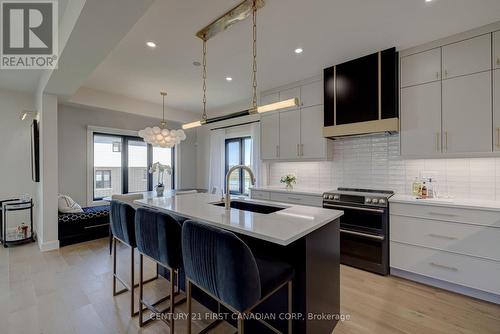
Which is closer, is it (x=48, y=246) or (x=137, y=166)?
(x=48, y=246)

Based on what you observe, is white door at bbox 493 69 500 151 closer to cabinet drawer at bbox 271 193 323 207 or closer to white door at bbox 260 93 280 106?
cabinet drawer at bbox 271 193 323 207

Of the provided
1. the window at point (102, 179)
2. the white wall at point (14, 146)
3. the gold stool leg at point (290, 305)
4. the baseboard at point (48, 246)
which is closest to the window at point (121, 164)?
the window at point (102, 179)

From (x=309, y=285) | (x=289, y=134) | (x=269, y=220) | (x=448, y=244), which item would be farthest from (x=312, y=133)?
(x=309, y=285)

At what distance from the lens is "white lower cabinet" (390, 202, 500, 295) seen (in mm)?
2072

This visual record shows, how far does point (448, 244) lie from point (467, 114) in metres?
1.38

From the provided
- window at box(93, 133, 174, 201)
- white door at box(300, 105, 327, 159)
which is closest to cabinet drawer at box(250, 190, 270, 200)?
white door at box(300, 105, 327, 159)

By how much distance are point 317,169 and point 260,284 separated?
2949 mm

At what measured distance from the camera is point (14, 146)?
3957mm

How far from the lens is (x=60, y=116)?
4.23 m

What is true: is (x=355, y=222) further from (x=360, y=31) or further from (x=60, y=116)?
(x=60, y=116)

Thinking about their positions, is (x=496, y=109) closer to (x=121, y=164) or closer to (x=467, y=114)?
(x=467, y=114)

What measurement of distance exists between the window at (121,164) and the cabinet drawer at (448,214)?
5202 millimetres

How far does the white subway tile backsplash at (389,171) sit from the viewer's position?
253 cm

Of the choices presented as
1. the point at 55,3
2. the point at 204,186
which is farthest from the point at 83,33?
the point at 204,186
